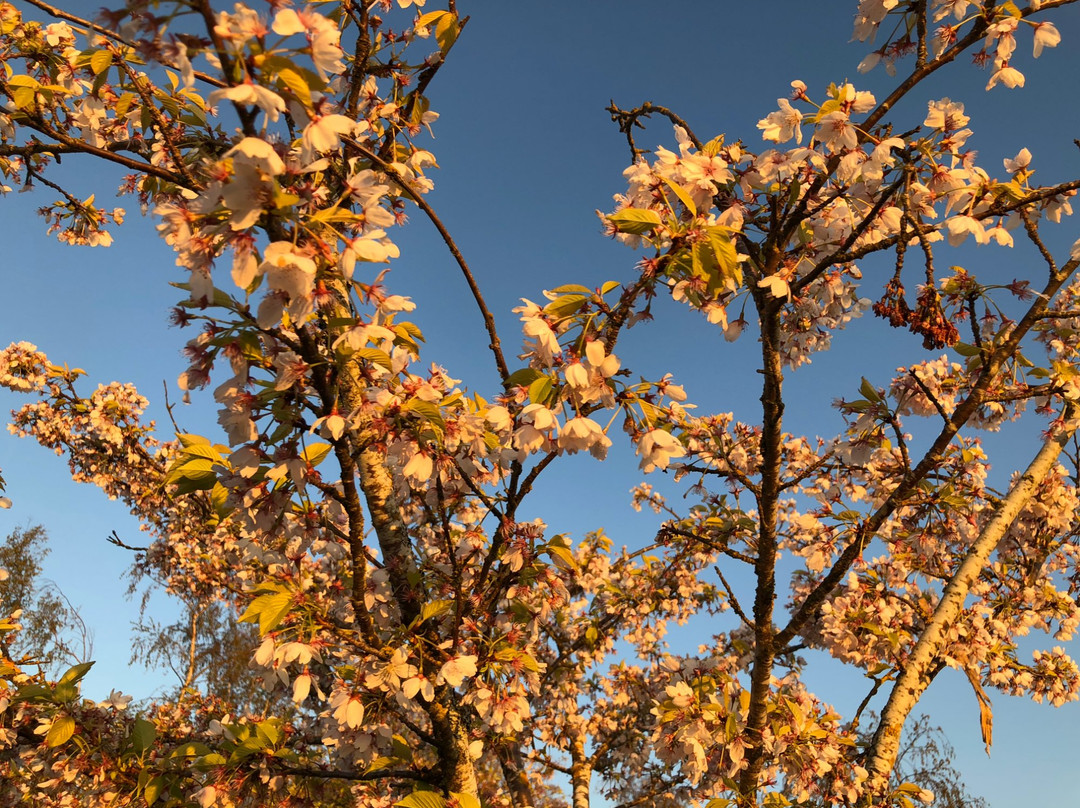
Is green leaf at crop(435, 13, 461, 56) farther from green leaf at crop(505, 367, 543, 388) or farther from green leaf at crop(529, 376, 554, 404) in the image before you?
green leaf at crop(529, 376, 554, 404)

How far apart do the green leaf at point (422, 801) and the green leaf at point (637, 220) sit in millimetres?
2099

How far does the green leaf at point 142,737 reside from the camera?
113 inches

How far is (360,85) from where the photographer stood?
301 centimetres

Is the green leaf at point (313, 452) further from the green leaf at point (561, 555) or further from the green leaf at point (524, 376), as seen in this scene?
the green leaf at point (561, 555)

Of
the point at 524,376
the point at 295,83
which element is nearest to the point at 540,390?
the point at 524,376

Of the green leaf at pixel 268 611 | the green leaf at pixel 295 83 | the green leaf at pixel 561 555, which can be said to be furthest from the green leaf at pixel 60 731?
the green leaf at pixel 295 83

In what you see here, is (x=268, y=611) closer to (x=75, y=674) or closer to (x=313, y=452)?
(x=313, y=452)

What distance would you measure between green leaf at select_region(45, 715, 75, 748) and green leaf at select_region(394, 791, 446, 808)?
1.71m

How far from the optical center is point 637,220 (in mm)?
1911

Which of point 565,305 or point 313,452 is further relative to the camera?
point 313,452

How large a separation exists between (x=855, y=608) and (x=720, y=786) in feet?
6.26

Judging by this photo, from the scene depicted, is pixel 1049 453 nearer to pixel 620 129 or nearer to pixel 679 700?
pixel 679 700

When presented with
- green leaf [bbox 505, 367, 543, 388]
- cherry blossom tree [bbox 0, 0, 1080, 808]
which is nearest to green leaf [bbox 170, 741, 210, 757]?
cherry blossom tree [bbox 0, 0, 1080, 808]

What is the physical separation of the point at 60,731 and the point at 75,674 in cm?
26
